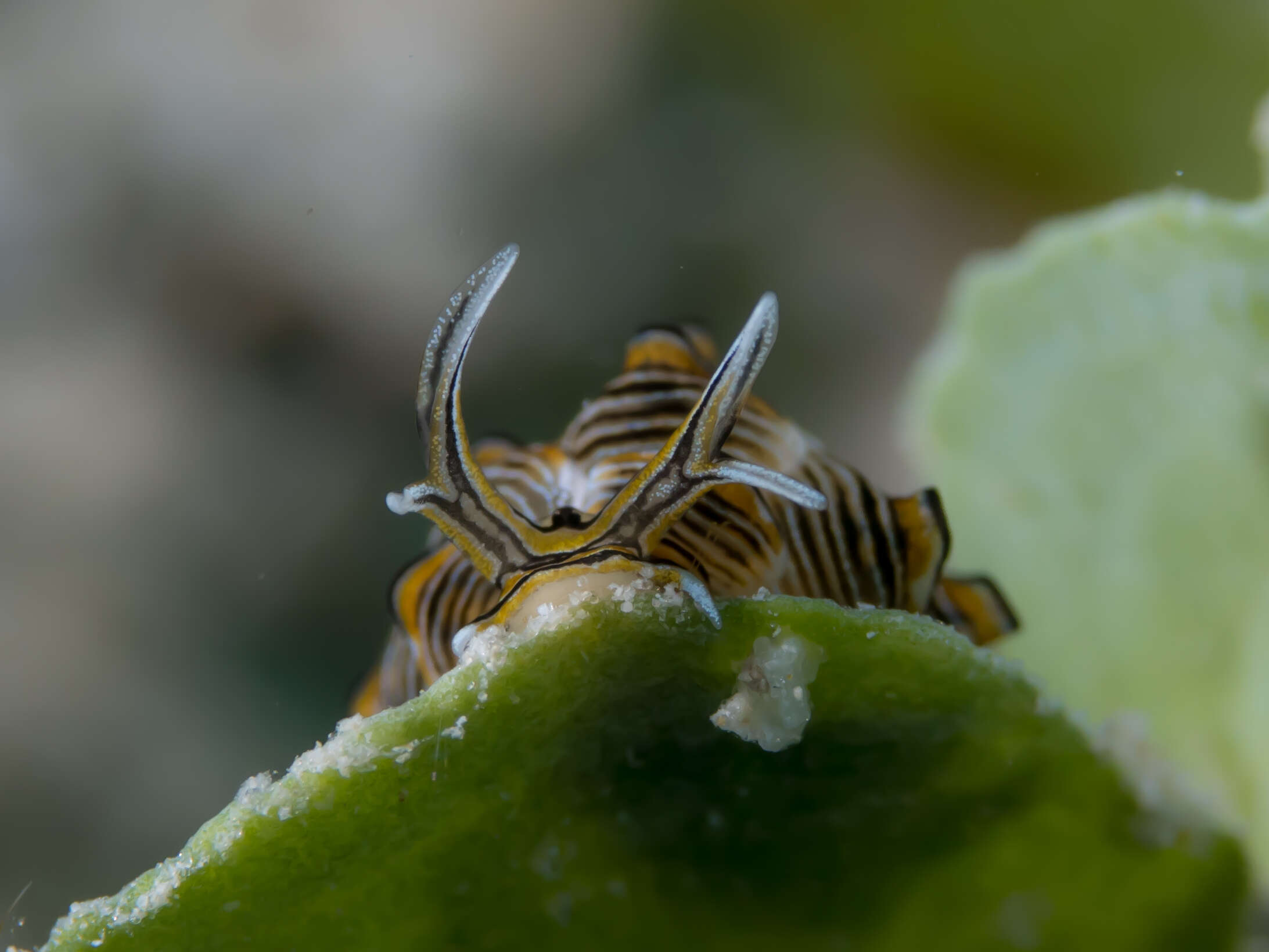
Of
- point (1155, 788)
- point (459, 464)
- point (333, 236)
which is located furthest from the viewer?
point (333, 236)

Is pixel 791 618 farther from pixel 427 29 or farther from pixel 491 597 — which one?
pixel 427 29

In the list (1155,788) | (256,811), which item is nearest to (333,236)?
(256,811)

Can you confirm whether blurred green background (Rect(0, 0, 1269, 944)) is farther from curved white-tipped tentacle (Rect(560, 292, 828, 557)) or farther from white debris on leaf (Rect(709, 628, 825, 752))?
white debris on leaf (Rect(709, 628, 825, 752))

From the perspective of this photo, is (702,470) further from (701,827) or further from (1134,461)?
(1134,461)

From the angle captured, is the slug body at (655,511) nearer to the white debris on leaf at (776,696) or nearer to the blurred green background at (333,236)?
the white debris on leaf at (776,696)

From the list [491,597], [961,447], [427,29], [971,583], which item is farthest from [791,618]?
[427,29]

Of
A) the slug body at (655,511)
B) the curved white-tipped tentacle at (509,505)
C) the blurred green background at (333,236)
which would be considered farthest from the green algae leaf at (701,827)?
the blurred green background at (333,236)
